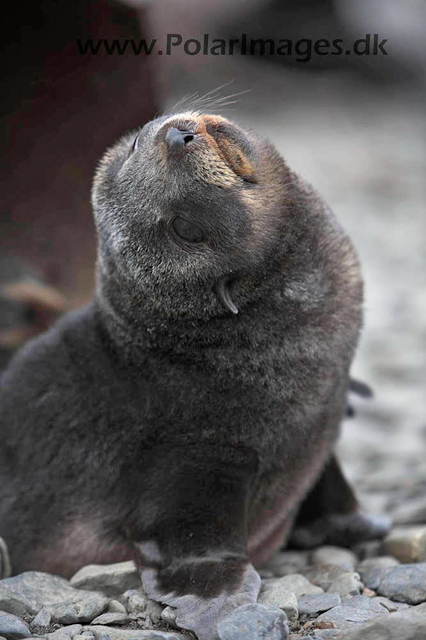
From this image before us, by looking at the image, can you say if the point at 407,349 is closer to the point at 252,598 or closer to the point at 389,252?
the point at 389,252

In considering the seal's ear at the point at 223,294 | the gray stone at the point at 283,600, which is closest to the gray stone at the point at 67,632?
the gray stone at the point at 283,600

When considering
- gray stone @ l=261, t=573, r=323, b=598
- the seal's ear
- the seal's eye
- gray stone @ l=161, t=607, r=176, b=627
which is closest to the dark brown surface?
the seal's eye

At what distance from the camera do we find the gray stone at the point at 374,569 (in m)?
3.64

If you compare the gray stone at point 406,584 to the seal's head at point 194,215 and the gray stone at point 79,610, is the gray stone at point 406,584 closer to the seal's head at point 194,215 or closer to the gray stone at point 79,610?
the gray stone at point 79,610

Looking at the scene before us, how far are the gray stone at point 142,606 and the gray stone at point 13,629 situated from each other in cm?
43

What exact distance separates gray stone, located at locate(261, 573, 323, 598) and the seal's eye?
141 centimetres

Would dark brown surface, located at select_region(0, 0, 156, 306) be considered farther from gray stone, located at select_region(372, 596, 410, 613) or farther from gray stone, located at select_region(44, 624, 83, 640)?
gray stone, located at select_region(372, 596, 410, 613)

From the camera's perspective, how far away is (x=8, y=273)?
20.0 feet

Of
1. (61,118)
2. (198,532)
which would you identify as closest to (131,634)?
(198,532)

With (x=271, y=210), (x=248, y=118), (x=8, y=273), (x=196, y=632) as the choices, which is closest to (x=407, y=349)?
(x=8, y=273)

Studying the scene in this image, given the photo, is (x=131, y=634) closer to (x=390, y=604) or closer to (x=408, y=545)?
(x=390, y=604)

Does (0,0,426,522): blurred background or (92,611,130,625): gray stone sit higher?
(0,0,426,522): blurred background

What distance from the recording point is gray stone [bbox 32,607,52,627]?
10.5 ft

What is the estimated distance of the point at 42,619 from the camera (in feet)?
10.5
